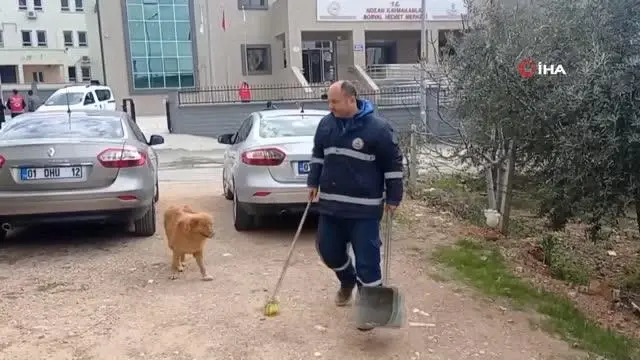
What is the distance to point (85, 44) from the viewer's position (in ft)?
216

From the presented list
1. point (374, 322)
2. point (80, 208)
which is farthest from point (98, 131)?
point (374, 322)

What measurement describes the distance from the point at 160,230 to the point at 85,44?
64.6m

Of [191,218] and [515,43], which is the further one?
[515,43]

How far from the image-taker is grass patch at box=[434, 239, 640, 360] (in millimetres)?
4359

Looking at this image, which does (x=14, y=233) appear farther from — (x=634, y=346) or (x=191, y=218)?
(x=634, y=346)

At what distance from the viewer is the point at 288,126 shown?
723 cm

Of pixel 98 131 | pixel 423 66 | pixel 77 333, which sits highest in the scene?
pixel 423 66

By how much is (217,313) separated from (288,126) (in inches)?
125

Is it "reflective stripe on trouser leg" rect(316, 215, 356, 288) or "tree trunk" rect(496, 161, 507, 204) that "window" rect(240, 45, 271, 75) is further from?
A: "reflective stripe on trouser leg" rect(316, 215, 356, 288)

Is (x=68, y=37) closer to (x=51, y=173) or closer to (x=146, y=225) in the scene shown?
(x=146, y=225)

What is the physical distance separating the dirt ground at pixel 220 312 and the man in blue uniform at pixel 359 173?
0.55m

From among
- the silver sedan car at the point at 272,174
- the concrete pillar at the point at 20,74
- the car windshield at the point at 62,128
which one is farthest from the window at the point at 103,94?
Result: the concrete pillar at the point at 20,74

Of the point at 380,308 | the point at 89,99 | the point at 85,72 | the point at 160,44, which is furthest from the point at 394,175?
the point at 85,72

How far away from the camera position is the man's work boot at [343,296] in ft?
15.0
